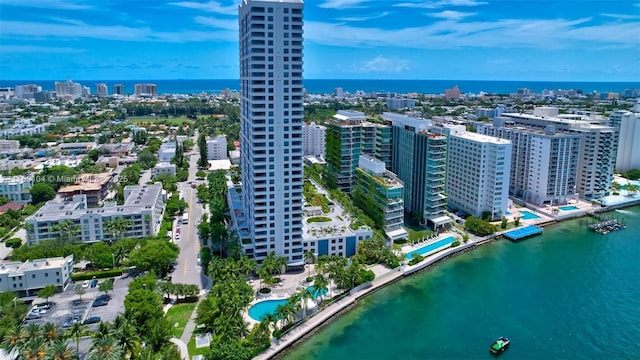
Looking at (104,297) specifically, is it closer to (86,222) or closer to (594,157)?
(86,222)

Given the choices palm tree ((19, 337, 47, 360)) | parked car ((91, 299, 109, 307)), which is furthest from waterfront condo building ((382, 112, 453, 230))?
palm tree ((19, 337, 47, 360))

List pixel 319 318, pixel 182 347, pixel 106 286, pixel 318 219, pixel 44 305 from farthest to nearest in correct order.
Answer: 1. pixel 318 219
2. pixel 106 286
3. pixel 44 305
4. pixel 319 318
5. pixel 182 347

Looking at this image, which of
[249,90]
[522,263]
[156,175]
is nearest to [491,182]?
[522,263]

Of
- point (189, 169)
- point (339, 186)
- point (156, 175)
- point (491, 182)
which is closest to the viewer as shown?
point (491, 182)

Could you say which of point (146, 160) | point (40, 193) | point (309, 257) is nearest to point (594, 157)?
point (309, 257)

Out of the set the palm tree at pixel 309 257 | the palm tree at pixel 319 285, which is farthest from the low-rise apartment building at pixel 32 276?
the palm tree at pixel 319 285

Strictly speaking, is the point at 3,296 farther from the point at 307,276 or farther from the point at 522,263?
the point at 522,263

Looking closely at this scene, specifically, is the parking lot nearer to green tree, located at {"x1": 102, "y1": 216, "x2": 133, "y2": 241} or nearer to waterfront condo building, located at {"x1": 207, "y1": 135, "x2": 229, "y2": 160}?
green tree, located at {"x1": 102, "y1": 216, "x2": 133, "y2": 241}
